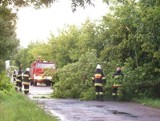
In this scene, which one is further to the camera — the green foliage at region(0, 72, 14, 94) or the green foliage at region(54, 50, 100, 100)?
the green foliage at region(54, 50, 100, 100)

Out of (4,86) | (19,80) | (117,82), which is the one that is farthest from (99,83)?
(19,80)

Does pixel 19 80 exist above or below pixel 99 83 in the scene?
above

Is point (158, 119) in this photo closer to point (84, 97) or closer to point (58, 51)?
point (84, 97)

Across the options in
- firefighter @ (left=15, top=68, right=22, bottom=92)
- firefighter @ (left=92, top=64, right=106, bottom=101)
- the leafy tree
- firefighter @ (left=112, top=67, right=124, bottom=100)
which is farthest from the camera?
firefighter @ (left=15, top=68, right=22, bottom=92)

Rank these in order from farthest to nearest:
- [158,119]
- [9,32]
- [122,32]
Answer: [122,32]
[9,32]
[158,119]

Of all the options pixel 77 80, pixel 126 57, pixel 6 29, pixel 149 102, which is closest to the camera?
pixel 6 29

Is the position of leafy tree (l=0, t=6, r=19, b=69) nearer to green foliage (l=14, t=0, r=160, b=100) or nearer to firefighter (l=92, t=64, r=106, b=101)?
green foliage (l=14, t=0, r=160, b=100)

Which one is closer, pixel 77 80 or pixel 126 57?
pixel 77 80

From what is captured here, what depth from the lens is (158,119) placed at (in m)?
12.2

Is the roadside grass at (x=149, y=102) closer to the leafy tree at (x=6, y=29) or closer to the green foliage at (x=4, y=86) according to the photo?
the green foliage at (x=4, y=86)

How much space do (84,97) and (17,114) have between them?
8444mm

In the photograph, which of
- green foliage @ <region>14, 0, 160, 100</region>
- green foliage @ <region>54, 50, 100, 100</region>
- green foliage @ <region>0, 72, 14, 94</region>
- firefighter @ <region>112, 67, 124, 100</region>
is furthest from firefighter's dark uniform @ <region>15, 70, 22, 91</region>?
firefighter @ <region>112, 67, 124, 100</region>

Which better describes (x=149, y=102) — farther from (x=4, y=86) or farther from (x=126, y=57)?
(x=4, y=86)

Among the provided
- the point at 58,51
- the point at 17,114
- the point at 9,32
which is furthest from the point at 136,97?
the point at 58,51
